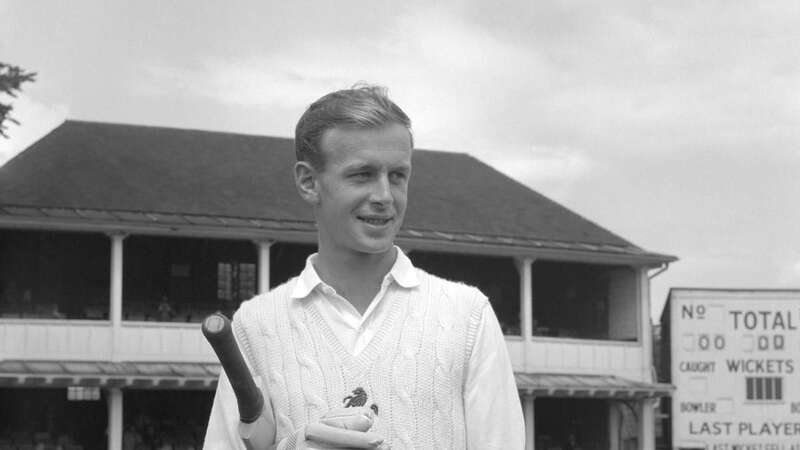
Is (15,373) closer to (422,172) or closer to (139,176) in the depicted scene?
(139,176)

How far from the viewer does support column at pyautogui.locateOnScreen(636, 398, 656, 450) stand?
35906 millimetres

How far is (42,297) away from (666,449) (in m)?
15.0

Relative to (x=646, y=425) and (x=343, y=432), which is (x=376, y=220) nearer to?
(x=343, y=432)

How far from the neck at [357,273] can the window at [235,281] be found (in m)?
30.1

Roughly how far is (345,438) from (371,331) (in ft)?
1.17

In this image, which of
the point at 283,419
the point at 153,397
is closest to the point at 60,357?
the point at 153,397

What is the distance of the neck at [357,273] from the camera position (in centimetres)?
357

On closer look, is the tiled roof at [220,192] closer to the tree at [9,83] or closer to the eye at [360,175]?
the tree at [9,83]

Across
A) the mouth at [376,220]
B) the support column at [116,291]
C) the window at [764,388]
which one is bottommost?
the mouth at [376,220]

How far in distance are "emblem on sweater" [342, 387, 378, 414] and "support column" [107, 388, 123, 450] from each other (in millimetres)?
26976

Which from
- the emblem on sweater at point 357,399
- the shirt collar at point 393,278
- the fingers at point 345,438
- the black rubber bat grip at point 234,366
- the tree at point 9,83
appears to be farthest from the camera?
the tree at point 9,83

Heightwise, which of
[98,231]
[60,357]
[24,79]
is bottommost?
[60,357]

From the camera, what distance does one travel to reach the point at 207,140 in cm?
3838

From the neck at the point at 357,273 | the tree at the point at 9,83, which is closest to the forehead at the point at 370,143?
the neck at the point at 357,273
